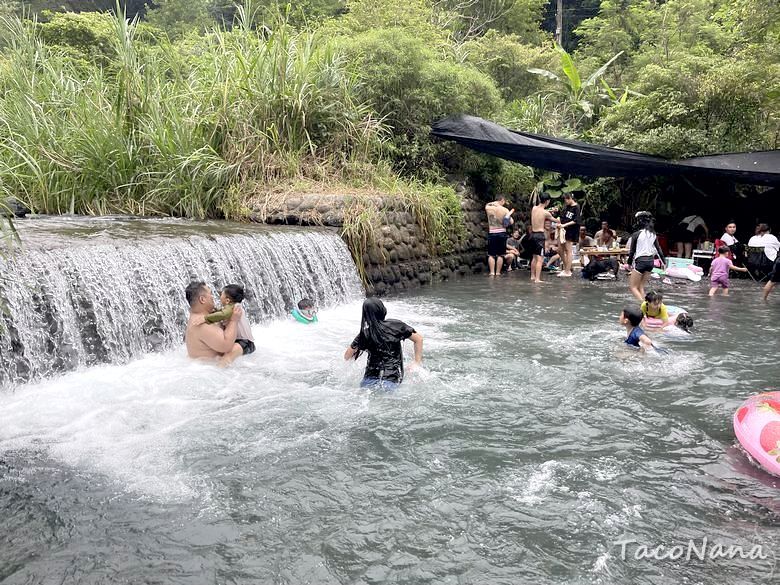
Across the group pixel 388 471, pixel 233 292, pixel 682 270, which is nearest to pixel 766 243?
pixel 682 270

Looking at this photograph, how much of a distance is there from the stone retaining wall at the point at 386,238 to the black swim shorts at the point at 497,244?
67 cm

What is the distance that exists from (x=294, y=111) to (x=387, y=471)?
8.76 meters

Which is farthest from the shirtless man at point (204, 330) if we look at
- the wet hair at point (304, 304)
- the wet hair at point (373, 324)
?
the wet hair at point (304, 304)

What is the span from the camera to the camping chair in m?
13.1

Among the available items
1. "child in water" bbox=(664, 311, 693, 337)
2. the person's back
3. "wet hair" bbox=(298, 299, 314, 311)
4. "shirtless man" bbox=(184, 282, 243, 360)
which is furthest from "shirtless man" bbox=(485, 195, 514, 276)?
"shirtless man" bbox=(184, 282, 243, 360)

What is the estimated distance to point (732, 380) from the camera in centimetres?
636

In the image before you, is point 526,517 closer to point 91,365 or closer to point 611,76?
point 91,365

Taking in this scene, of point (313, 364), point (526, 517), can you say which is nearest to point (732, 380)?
point (526, 517)

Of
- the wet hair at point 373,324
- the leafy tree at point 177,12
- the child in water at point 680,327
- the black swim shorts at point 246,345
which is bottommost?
the child in water at point 680,327

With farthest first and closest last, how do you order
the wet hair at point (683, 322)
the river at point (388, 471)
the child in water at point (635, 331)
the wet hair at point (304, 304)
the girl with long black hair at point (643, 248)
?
the girl with long black hair at point (643, 248) < the wet hair at point (304, 304) < the wet hair at point (683, 322) < the child in water at point (635, 331) < the river at point (388, 471)

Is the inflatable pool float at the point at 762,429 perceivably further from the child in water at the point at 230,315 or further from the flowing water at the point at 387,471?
the child in water at the point at 230,315

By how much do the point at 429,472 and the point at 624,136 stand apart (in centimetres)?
1268

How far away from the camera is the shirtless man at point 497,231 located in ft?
43.3

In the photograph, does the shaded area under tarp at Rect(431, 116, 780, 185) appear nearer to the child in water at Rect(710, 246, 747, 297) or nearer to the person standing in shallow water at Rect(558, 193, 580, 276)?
the person standing in shallow water at Rect(558, 193, 580, 276)
